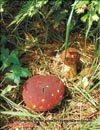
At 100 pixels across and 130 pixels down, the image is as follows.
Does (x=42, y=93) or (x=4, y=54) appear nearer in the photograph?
(x=42, y=93)

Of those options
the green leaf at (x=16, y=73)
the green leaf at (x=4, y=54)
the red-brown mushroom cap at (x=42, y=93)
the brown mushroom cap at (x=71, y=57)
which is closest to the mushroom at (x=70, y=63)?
the brown mushroom cap at (x=71, y=57)

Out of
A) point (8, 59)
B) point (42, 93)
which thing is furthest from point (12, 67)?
point (42, 93)

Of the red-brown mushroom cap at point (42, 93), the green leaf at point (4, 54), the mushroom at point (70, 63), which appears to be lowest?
the red-brown mushroom cap at point (42, 93)

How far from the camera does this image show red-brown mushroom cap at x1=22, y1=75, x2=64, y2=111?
89.7 inches

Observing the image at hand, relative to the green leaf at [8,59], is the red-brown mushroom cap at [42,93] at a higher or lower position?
lower

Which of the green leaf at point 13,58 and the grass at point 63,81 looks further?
the green leaf at point 13,58

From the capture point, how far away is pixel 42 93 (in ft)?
7.50

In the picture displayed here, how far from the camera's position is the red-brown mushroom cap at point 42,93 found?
7.47ft

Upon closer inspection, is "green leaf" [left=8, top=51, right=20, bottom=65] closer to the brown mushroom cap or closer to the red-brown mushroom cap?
the red-brown mushroom cap

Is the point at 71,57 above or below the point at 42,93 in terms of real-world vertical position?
above

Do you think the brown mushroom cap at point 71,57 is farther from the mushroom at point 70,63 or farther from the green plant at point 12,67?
the green plant at point 12,67

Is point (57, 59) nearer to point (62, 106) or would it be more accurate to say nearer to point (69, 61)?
point (69, 61)

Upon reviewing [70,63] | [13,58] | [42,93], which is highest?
[13,58]

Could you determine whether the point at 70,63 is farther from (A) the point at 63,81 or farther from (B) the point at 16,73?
(B) the point at 16,73
